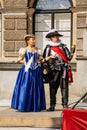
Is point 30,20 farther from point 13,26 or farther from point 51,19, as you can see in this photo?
point 51,19

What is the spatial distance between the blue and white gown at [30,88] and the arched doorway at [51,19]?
6.10 m

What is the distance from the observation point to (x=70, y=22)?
14.5 metres

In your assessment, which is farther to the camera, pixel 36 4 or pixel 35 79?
pixel 36 4

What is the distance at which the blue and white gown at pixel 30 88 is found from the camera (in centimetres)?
842

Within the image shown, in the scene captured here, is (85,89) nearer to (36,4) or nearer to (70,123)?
(36,4)

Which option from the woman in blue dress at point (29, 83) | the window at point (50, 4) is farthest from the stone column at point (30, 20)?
the woman in blue dress at point (29, 83)

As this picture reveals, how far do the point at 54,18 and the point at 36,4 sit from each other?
0.68 m

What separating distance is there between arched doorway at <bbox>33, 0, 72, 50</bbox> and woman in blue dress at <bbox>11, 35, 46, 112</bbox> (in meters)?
6.09

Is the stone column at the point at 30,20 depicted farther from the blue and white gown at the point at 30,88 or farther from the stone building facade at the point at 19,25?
the blue and white gown at the point at 30,88

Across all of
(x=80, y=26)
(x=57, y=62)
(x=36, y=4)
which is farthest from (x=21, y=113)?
(x=36, y=4)

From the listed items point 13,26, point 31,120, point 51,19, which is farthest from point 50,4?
point 31,120

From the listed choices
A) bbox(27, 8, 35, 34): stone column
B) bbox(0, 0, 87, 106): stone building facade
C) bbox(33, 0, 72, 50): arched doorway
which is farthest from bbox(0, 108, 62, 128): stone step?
bbox(33, 0, 72, 50): arched doorway

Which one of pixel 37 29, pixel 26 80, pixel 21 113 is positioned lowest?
pixel 21 113

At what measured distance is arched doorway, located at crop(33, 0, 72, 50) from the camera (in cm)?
1456
